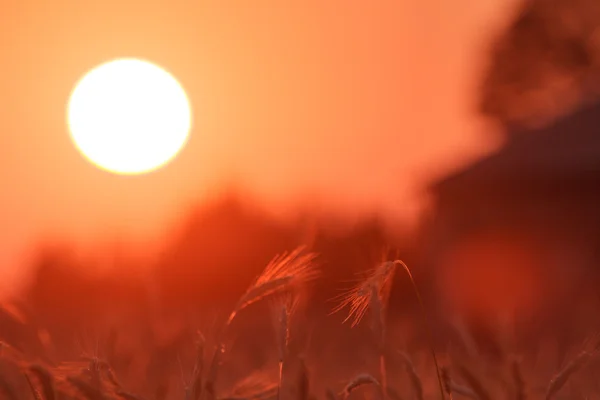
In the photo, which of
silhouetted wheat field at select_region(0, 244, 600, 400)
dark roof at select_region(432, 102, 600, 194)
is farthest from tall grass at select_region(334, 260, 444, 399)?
dark roof at select_region(432, 102, 600, 194)

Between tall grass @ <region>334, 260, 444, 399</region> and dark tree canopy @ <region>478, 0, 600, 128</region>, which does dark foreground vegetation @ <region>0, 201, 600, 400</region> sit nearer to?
tall grass @ <region>334, 260, 444, 399</region>

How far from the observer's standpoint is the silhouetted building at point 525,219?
10789mm

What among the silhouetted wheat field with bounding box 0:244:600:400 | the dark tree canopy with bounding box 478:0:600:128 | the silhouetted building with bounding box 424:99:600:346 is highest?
the dark tree canopy with bounding box 478:0:600:128

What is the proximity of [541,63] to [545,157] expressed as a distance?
2.43 meters

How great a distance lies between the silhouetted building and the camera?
10.8m

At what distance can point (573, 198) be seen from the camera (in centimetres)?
1169

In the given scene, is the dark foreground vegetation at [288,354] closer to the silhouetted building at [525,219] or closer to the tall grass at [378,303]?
the tall grass at [378,303]

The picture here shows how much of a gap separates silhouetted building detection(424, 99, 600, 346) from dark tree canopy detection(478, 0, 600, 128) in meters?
0.45

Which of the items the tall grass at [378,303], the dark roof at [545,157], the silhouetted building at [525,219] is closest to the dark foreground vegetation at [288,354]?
the tall grass at [378,303]

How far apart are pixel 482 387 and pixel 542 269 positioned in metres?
10.0

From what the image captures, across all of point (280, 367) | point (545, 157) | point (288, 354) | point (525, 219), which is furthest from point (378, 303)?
point (545, 157)

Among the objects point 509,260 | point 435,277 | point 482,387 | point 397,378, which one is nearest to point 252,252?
point 435,277

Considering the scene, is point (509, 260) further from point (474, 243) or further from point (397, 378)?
point (397, 378)

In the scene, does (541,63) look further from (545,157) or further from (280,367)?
(280,367)
